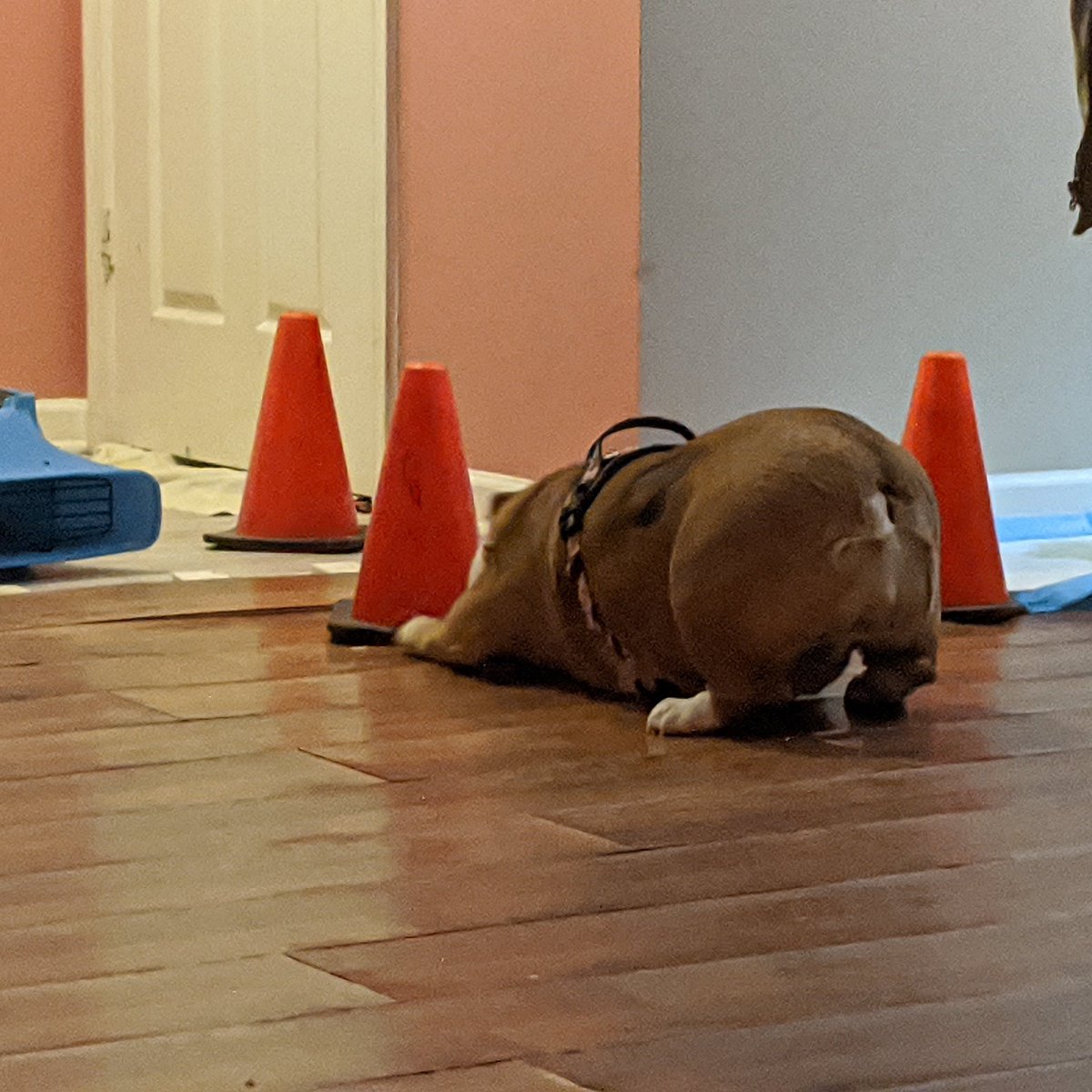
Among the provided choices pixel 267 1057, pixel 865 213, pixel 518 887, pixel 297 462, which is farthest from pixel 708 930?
pixel 865 213

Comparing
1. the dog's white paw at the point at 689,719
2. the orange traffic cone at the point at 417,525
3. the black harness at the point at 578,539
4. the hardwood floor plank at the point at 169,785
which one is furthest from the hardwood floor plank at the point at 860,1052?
the orange traffic cone at the point at 417,525

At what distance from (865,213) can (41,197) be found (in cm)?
237

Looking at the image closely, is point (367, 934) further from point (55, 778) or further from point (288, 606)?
point (288, 606)

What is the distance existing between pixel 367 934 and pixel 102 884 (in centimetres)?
29

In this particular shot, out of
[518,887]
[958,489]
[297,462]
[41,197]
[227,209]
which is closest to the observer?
[518,887]

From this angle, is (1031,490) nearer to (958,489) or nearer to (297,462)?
(958,489)

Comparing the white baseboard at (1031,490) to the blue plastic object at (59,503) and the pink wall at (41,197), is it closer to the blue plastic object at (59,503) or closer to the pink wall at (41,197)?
the blue plastic object at (59,503)

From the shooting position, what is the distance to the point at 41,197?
5.52 metres

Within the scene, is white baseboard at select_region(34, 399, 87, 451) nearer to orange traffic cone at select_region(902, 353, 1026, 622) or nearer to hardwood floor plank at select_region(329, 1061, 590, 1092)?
orange traffic cone at select_region(902, 353, 1026, 622)

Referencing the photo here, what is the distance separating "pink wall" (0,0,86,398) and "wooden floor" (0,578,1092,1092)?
2.69 metres

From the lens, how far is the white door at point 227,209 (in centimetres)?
454

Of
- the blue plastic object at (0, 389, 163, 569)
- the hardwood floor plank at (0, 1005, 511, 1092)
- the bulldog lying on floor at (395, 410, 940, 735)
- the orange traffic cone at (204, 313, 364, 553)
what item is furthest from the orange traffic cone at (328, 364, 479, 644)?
the hardwood floor plank at (0, 1005, 511, 1092)

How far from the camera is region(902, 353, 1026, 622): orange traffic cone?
340 cm

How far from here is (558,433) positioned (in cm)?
405
